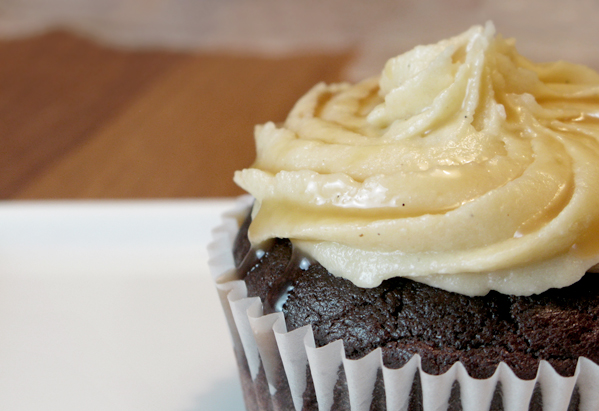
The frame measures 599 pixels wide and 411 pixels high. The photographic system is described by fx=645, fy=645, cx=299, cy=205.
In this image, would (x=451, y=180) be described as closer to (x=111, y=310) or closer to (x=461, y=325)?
(x=461, y=325)

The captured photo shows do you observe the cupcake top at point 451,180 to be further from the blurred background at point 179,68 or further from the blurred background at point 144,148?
the blurred background at point 179,68

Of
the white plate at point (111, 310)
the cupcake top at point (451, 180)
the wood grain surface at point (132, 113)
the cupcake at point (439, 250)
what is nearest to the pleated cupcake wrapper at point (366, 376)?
the cupcake at point (439, 250)

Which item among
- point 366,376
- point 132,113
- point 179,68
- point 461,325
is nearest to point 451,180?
point 461,325

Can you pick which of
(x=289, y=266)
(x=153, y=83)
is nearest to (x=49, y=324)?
(x=289, y=266)

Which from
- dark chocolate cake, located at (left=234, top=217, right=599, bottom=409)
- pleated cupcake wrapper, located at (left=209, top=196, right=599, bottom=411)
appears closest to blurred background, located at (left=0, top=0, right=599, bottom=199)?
pleated cupcake wrapper, located at (left=209, top=196, right=599, bottom=411)

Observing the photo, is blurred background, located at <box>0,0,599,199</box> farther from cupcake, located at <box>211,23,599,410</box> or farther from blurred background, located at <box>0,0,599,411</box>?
cupcake, located at <box>211,23,599,410</box>
